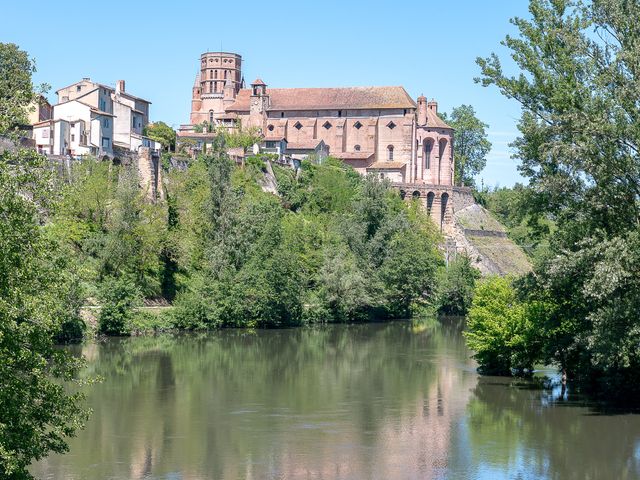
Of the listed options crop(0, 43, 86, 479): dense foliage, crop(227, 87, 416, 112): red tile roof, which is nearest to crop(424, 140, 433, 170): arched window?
crop(227, 87, 416, 112): red tile roof

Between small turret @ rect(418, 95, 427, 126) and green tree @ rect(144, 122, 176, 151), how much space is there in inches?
915

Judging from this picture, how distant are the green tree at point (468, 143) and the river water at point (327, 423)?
6445cm

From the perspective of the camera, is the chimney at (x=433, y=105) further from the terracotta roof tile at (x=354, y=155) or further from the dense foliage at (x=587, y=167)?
the dense foliage at (x=587, y=167)

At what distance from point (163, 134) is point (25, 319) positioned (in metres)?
67.2

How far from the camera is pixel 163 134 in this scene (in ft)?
278

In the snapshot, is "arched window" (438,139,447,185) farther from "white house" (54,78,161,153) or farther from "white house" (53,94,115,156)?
"white house" (53,94,115,156)

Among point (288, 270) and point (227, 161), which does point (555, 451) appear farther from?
point (227, 161)

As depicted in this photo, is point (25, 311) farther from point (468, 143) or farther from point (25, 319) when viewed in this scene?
point (468, 143)

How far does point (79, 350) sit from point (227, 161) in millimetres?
23530

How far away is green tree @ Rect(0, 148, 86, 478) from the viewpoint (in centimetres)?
1744

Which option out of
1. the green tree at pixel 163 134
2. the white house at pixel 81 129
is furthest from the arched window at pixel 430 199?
the white house at pixel 81 129

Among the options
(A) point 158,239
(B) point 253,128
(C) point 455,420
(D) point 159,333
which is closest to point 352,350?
(D) point 159,333

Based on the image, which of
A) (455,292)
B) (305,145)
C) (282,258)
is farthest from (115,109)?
(455,292)

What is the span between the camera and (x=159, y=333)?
5481 centimetres
